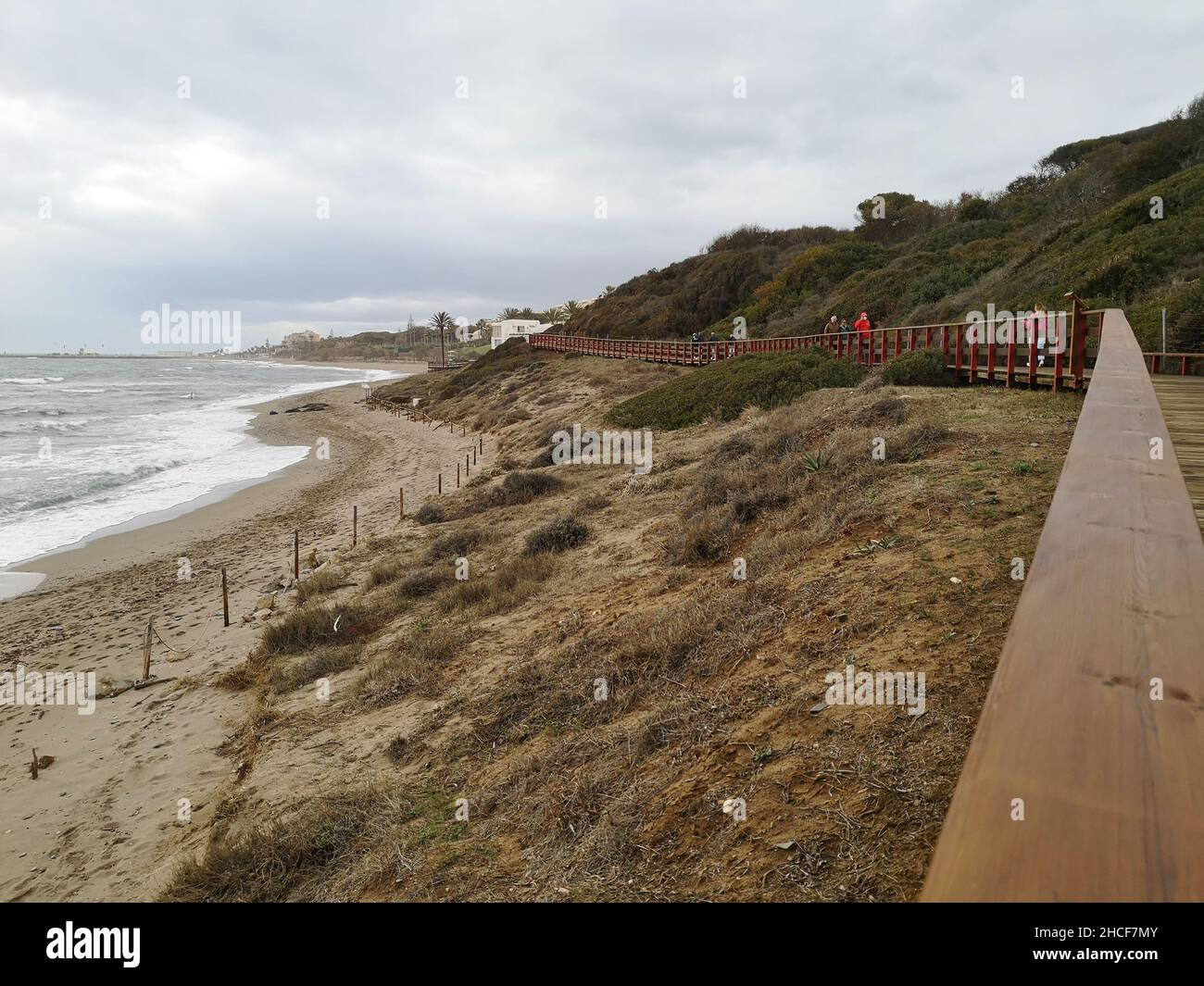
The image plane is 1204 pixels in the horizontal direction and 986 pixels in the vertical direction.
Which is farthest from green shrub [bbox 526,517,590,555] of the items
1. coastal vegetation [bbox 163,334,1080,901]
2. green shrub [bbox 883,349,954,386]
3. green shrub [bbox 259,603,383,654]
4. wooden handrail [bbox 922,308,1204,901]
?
wooden handrail [bbox 922,308,1204,901]

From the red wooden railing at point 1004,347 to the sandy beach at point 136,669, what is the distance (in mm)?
12810

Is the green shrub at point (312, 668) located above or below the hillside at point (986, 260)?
below

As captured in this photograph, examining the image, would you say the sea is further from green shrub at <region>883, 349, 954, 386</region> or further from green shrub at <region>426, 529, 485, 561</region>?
green shrub at <region>883, 349, 954, 386</region>

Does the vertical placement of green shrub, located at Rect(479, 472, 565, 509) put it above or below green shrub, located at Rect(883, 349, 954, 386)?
below

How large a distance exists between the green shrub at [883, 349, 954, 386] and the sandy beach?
1224 cm

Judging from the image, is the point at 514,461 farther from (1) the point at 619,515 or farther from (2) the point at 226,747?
(2) the point at 226,747

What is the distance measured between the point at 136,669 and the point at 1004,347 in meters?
18.9

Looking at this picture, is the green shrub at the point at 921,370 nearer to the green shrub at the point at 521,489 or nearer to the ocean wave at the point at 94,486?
the green shrub at the point at 521,489

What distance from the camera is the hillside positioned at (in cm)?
2000

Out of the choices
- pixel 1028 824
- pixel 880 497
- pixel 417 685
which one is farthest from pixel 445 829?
pixel 880 497

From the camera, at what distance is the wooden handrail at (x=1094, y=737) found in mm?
804

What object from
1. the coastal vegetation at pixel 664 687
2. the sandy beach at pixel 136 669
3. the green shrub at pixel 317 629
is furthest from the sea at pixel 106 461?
the coastal vegetation at pixel 664 687

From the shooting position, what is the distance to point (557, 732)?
5699 mm
